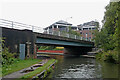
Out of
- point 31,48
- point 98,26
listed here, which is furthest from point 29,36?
point 98,26

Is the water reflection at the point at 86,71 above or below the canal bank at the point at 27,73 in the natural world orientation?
below

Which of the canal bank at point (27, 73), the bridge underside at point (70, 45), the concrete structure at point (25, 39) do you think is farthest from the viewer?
the bridge underside at point (70, 45)

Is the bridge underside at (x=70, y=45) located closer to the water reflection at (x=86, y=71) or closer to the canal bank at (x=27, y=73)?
the water reflection at (x=86, y=71)

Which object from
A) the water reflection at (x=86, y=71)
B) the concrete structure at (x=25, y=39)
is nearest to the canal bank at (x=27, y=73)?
the water reflection at (x=86, y=71)

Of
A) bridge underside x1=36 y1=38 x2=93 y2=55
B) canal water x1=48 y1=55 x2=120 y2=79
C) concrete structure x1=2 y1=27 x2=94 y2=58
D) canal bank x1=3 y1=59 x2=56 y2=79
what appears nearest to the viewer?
canal bank x1=3 y1=59 x2=56 y2=79

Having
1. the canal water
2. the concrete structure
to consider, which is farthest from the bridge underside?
the canal water

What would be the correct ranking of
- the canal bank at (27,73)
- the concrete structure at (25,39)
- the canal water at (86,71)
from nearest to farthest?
the canal bank at (27,73)
the canal water at (86,71)
the concrete structure at (25,39)

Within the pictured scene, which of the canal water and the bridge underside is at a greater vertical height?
the bridge underside

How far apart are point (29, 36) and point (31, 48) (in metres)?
1.96

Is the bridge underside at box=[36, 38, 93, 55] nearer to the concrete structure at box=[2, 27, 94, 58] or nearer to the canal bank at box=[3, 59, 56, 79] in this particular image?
the concrete structure at box=[2, 27, 94, 58]

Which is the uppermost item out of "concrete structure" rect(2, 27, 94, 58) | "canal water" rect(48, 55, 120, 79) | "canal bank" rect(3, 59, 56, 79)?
"concrete structure" rect(2, 27, 94, 58)

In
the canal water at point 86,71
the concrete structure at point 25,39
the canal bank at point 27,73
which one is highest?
the concrete structure at point 25,39

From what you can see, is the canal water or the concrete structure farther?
the concrete structure

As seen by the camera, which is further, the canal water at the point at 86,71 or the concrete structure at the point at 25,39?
the concrete structure at the point at 25,39
